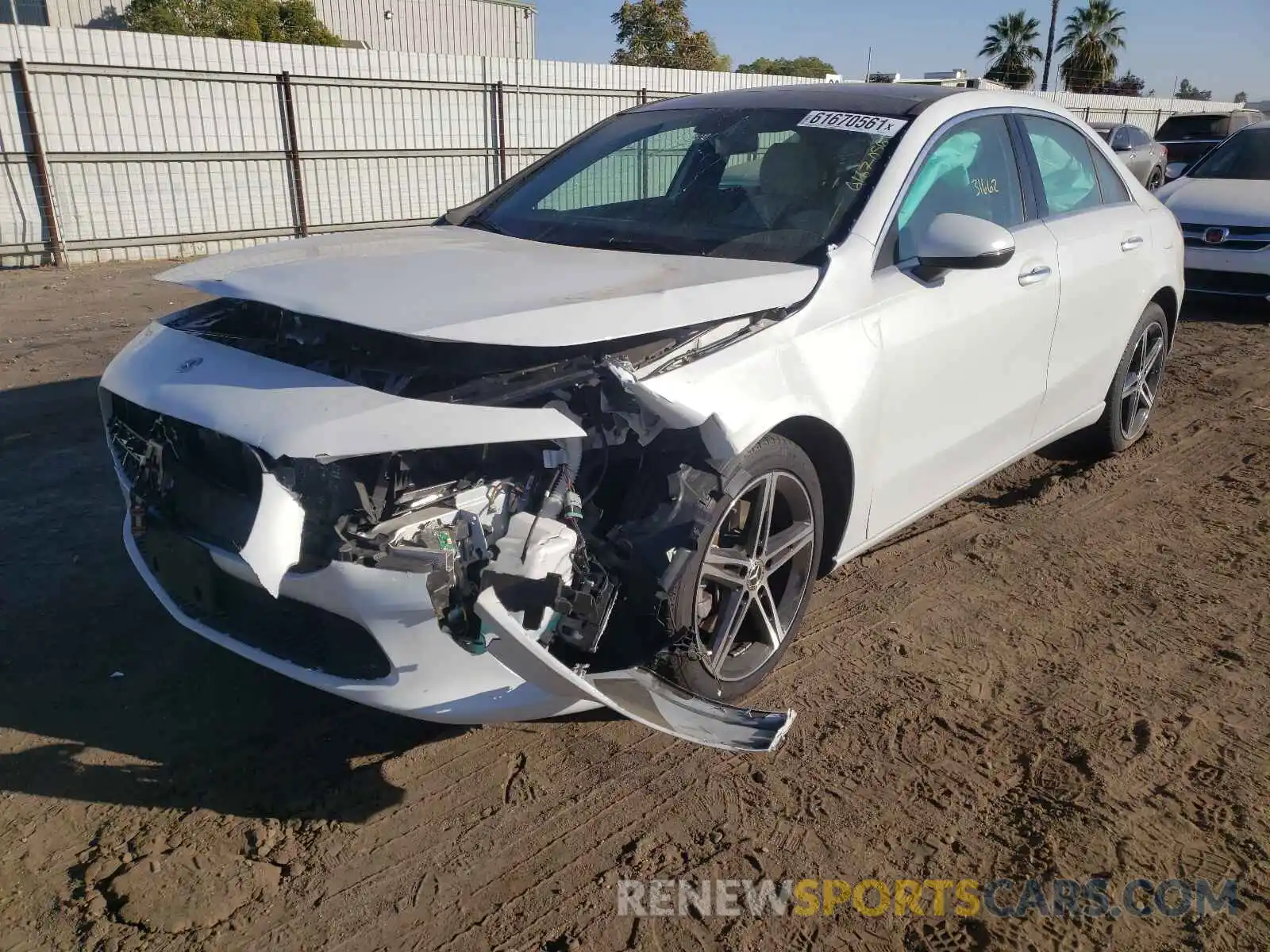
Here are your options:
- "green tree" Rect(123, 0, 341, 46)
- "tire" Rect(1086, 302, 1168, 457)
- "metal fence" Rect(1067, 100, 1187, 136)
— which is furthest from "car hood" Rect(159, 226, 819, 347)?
"metal fence" Rect(1067, 100, 1187, 136)

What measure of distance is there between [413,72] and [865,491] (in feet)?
42.1

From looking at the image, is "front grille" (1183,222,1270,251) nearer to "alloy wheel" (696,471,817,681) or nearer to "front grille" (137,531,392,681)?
"alloy wheel" (696,471,817,681)

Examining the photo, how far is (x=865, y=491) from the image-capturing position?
129 inches

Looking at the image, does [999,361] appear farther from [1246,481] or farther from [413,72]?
[413,72]

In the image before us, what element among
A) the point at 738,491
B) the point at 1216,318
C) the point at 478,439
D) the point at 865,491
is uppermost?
the point at 478,439

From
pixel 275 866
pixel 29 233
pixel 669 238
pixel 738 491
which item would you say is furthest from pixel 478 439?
pixel 29 233

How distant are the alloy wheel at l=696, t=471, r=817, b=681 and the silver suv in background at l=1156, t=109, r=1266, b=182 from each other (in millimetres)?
17668

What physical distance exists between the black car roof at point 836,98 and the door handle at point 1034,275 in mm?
758

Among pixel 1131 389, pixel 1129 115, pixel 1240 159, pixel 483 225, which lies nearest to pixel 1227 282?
pixel 1240 159

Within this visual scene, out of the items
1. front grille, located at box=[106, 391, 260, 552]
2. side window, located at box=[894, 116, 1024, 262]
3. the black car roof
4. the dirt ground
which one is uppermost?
the black car roof

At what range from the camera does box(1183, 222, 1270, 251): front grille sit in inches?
341

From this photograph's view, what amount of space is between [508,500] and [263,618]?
0.80 meters

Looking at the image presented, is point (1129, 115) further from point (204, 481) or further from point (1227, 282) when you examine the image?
point (204, 481)

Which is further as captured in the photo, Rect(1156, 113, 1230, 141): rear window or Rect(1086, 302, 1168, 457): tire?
Rect(1156, 113, 1230, 141): rear window
